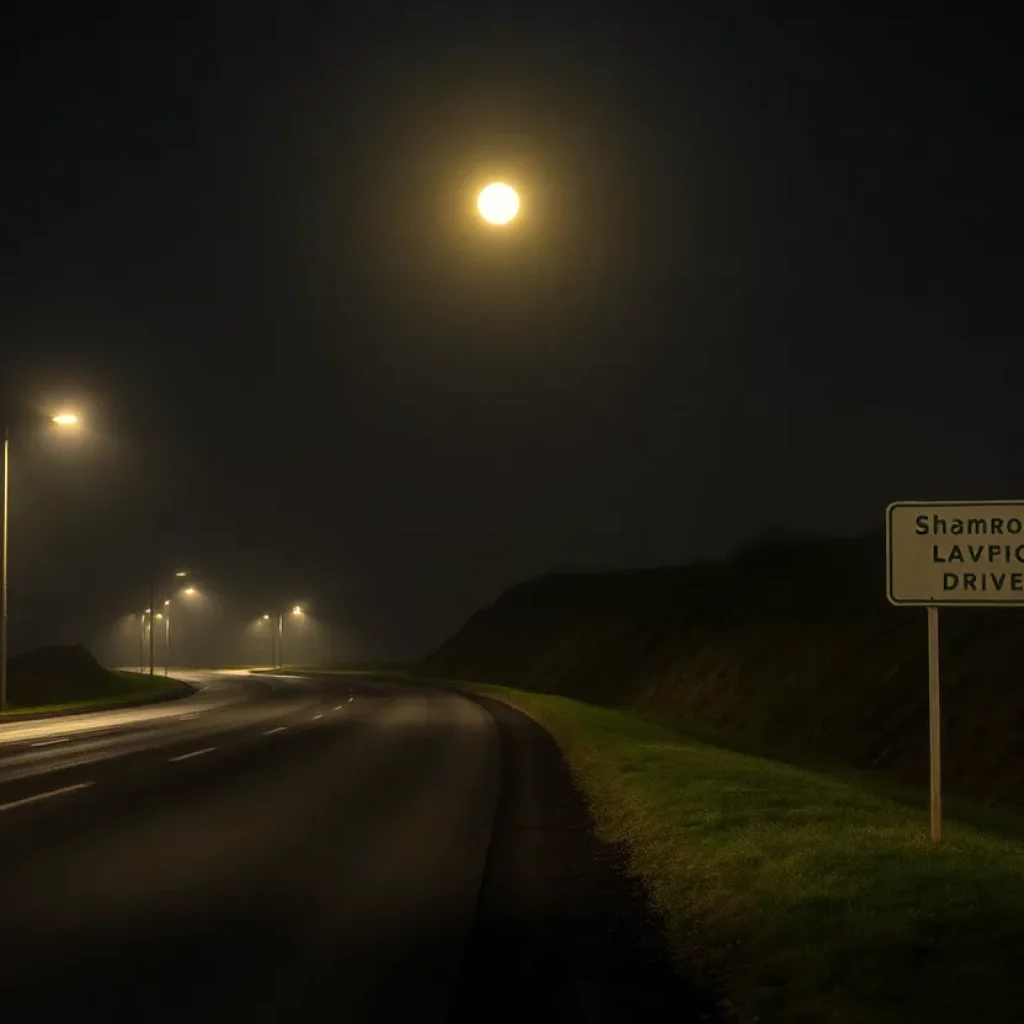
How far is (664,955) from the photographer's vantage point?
684 cm

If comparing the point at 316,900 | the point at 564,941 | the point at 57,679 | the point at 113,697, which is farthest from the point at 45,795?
the point at 57,679

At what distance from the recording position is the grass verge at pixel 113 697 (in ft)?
124

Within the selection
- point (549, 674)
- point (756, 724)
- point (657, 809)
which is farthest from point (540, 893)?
point (549, 674)

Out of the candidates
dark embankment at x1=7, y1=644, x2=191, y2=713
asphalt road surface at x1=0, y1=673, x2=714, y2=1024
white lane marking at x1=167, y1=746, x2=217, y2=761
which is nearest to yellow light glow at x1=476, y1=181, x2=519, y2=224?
asphalt road surface at x1=0, y1=673, x2=714, y2=1024

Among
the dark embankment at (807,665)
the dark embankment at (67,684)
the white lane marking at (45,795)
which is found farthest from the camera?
the dark embankment at (67,684)

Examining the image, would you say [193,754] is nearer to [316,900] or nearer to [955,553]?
[316,900]

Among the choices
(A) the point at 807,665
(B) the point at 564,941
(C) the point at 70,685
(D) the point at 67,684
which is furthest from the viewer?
(C) the point at 70,685

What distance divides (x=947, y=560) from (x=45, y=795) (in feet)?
37.2

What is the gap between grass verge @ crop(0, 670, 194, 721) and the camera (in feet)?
124

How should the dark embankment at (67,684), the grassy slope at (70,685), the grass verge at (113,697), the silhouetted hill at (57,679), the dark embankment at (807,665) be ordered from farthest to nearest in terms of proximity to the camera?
1. the silhouetted hill at (57,679)
2. the dark embankment at (67,684)
3. the grassy slope at (70,685)
4. the grass verge at (113,697)
5. the dark embankment at (807,665)

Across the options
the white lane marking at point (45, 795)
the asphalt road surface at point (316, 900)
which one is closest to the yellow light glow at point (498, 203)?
the asphalt road surface at point (316, 900)

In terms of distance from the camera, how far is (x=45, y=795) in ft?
47.6

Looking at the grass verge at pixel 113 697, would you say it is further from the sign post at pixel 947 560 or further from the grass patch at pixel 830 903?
the sign post at pixel 947 560

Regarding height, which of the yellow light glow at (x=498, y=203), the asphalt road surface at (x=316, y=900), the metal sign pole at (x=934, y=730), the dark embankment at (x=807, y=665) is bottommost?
the dark embankment at (x=807, y=665)
